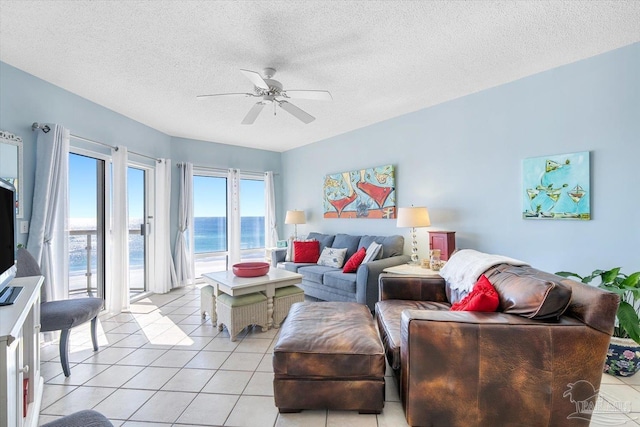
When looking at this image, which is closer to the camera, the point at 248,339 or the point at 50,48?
the point at 50,48

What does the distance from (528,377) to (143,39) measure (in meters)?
3.31

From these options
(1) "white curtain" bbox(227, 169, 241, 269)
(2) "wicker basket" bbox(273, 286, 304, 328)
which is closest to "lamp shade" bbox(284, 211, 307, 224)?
(1) "white curtain" bbox(227, 169, 241, 269)

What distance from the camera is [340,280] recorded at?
3689mm

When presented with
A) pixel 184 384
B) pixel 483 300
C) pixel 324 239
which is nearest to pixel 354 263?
pixel 324 239

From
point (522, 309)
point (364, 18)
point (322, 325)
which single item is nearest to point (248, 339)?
point (322, 325)

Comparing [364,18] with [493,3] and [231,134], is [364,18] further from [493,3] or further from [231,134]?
[231,134]

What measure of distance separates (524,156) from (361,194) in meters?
2.20

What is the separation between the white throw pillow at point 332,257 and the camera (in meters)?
4.21

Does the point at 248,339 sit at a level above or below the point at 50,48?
below

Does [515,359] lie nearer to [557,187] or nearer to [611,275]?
[611,275]

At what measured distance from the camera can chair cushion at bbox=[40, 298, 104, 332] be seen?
2.20 meters

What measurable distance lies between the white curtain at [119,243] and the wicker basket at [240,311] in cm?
161

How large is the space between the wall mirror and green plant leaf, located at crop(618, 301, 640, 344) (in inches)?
190

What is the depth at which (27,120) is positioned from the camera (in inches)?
107
